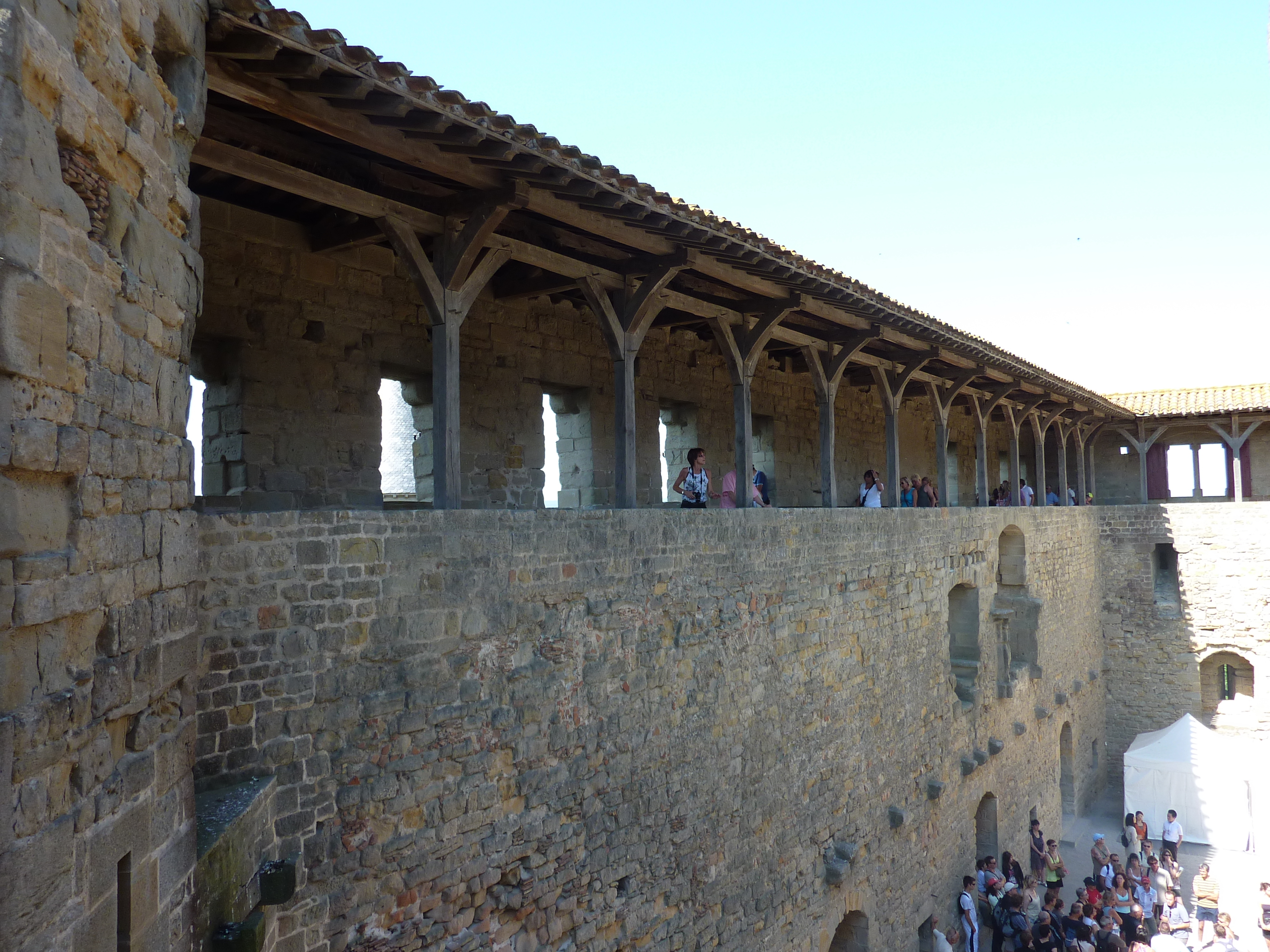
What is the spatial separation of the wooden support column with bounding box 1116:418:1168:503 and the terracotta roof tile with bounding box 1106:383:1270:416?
52 cm

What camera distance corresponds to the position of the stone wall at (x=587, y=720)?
4.37 metres

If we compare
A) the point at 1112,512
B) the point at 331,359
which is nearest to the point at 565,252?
the point at 331,359

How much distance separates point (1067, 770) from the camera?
16.9 meters

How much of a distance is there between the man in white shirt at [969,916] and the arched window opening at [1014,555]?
17.1 ft

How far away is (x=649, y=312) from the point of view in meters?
7.37

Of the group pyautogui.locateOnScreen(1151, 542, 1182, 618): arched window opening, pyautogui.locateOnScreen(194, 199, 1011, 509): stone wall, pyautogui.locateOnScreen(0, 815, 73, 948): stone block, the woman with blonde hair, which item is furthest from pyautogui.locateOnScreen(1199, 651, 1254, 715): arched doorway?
pyautogui.locateOnScreen(0, 815, 73, 948): stone block

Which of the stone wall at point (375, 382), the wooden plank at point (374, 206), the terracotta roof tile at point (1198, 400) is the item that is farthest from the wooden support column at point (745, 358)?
the terracotta roof tile at point (1198, 400)

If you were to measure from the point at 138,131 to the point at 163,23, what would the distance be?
0.56 meters

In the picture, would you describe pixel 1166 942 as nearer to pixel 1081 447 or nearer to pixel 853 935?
pixel 853 935

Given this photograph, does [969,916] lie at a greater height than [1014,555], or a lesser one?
lesser

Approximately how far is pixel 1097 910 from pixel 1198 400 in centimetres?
1434

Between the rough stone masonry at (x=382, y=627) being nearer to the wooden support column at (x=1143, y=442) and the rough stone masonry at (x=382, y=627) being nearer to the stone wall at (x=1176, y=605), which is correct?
the stone wall at (x=1176, y=605)

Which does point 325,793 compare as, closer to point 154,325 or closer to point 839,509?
point 154,325

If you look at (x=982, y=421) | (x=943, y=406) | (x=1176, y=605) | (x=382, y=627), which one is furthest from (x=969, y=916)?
(x=1176, y=605)
